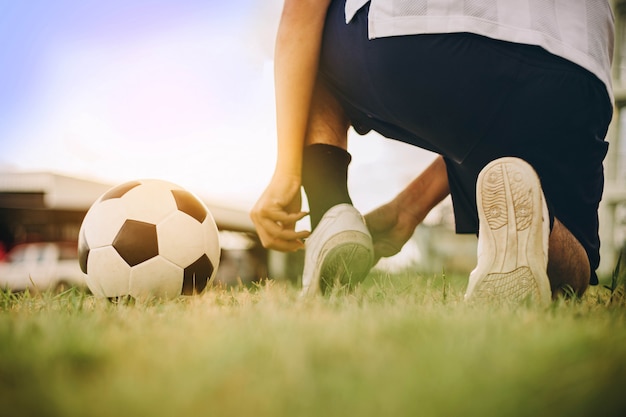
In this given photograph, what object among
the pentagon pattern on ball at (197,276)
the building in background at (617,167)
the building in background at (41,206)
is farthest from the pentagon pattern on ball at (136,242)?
the building in background at (617,167)

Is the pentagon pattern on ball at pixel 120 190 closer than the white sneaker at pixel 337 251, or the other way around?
the white sneaker at pixel 337 251

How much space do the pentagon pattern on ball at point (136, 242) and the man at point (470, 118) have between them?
391 millimetres

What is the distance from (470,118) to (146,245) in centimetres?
112

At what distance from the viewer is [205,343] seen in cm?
81

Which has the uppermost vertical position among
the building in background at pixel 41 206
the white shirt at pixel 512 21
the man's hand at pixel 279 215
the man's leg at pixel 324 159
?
the white shirt at pixel 512 21

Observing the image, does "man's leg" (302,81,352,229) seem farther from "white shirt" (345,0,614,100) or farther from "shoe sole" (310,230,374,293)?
"white shirt" (345,0,614,100)

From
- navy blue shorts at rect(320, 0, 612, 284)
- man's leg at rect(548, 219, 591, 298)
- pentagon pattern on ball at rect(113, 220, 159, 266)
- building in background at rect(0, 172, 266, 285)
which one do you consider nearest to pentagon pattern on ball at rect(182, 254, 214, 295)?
pentagon pattern on ball at rect(113, 220, 159, 266)

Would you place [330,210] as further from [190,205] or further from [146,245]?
[146,245]

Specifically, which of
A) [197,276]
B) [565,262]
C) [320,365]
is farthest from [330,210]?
[320,365]

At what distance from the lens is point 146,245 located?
171 centimetres

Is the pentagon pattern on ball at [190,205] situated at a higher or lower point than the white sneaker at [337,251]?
higher

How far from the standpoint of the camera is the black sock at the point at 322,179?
1798 mm

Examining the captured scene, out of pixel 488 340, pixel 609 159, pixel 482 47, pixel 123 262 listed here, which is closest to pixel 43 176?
pixel 123 262

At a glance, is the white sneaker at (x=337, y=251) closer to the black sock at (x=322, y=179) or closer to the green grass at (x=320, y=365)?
the black sock at (x=322, y=179)
